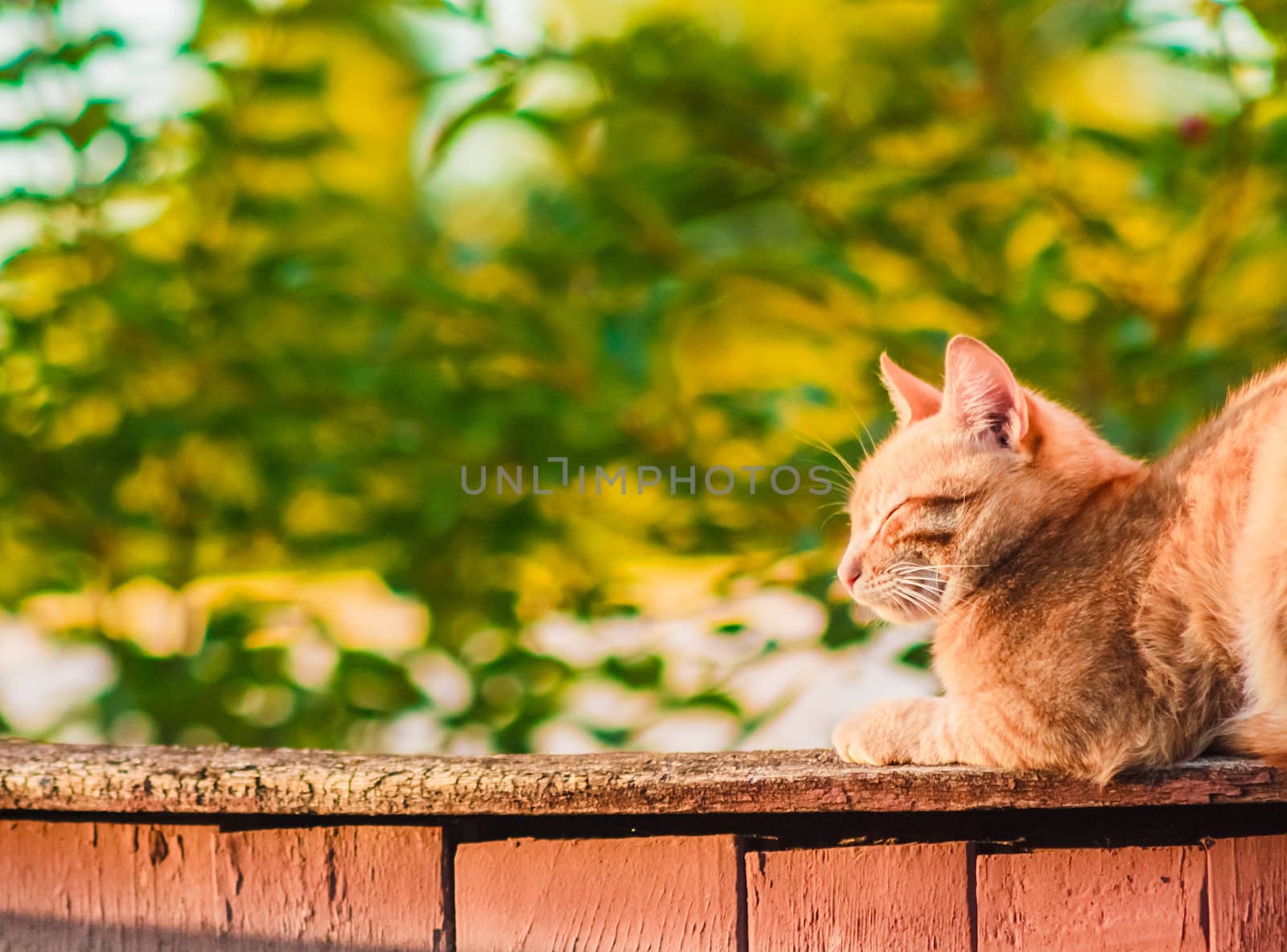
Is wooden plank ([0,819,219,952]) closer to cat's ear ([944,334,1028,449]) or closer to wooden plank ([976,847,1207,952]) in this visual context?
wooden plank ([976,847,1207,952])

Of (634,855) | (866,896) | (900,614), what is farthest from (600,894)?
(900,614)

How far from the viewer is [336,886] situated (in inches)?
36.4

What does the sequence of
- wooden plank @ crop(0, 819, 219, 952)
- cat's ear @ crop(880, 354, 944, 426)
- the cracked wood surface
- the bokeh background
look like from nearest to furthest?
1. the cracked wood surface
2. wooden plank @ crop(0, 819, 219, 952)
3. cat's ear @ crop(880, 354, 944, 426)
4. the bokeh background

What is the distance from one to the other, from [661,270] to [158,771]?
1.02 metres

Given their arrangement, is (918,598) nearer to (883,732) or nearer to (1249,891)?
(883,732)

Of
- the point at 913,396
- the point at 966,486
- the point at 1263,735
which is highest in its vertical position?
the point at 913,396

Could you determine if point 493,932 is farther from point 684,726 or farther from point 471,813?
point 684,726

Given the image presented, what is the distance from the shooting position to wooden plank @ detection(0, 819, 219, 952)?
95cm

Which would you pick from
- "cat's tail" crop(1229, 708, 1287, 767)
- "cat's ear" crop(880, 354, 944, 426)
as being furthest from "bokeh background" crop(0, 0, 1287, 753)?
"cat's tail" crop(1229, 708, 1287, 767)

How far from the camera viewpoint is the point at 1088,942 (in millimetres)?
860

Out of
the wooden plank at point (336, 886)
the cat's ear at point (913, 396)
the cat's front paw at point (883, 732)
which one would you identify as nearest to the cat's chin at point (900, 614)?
the cat's front paw at point (883, 732)

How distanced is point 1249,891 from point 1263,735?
0.12 metres

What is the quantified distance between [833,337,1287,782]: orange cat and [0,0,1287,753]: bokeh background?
0.86 feet

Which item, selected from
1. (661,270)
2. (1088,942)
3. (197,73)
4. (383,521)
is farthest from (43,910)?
(197,73)
